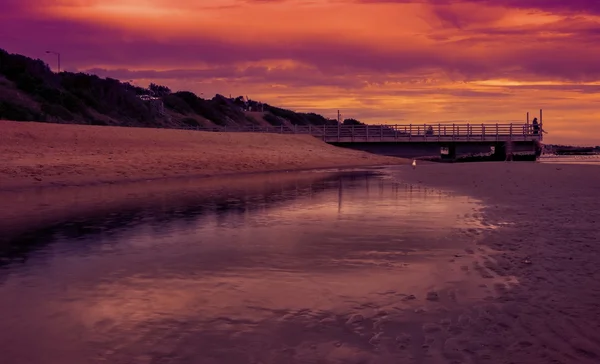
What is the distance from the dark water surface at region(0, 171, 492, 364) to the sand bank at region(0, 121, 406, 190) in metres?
14.3

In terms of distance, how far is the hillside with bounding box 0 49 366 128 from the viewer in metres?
73.5

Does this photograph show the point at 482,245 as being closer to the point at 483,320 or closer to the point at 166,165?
the point at 483,320

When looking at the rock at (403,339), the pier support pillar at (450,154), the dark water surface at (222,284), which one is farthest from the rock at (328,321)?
the pier support pillar at (450,154)

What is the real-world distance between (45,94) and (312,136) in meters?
32.4

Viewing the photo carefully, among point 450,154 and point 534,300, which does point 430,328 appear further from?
point 450,154

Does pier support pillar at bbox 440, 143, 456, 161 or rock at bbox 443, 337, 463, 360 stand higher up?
pier support pillar at bbox 440, 143, 456, 161

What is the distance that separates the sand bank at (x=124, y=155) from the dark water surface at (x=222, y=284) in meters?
14.3

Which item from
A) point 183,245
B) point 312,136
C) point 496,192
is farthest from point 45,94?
point 183,245

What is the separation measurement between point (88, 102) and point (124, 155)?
5859cm

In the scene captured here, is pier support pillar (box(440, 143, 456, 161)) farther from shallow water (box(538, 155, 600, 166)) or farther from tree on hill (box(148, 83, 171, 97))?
tree on hill (box(148, 83, 171, 97))

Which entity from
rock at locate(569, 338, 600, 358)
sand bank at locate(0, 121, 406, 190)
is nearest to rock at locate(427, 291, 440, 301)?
rock at locate(569, 338, 600, 358)

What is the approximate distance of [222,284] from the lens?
849cm

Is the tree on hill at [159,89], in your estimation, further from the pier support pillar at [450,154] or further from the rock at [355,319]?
the rock at [355,319]

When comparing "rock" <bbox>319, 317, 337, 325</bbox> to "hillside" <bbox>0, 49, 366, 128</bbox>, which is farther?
"hillside" <bbox>0, 49, 366, 128</bbox>
